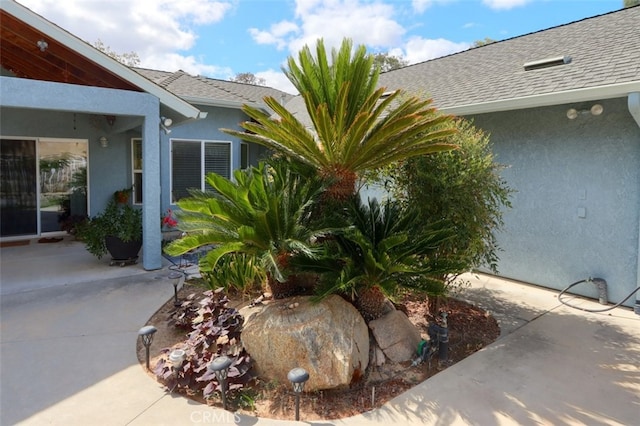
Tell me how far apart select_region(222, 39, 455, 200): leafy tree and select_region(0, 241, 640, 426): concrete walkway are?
2.91m

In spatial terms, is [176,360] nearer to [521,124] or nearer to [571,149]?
[571,149]

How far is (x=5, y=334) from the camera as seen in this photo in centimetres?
537

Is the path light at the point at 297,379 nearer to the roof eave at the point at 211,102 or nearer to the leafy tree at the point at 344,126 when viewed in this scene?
the leafy tree at the point at 344,126

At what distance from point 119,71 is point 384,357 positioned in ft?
24.4

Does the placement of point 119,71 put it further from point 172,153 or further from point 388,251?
point 388,251

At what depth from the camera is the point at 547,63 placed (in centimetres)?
856

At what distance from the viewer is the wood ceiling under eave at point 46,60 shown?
301 inches

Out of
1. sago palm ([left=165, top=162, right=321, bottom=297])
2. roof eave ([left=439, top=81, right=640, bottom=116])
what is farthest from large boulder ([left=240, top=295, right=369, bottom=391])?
roof eave ([left=439, top=81, right=640, bottom=116])

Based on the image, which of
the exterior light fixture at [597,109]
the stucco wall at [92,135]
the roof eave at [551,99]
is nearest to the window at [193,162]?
the stucco wall at [92,135]

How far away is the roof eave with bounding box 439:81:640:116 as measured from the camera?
6.25 metres

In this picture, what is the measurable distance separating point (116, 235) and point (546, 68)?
1024cm

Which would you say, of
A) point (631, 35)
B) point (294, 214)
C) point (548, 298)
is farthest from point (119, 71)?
point (631, 35)

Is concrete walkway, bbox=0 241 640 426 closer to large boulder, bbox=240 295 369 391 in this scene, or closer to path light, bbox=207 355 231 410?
path light, bbox=207 355 231 410

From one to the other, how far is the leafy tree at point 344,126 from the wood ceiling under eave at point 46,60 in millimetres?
4818
